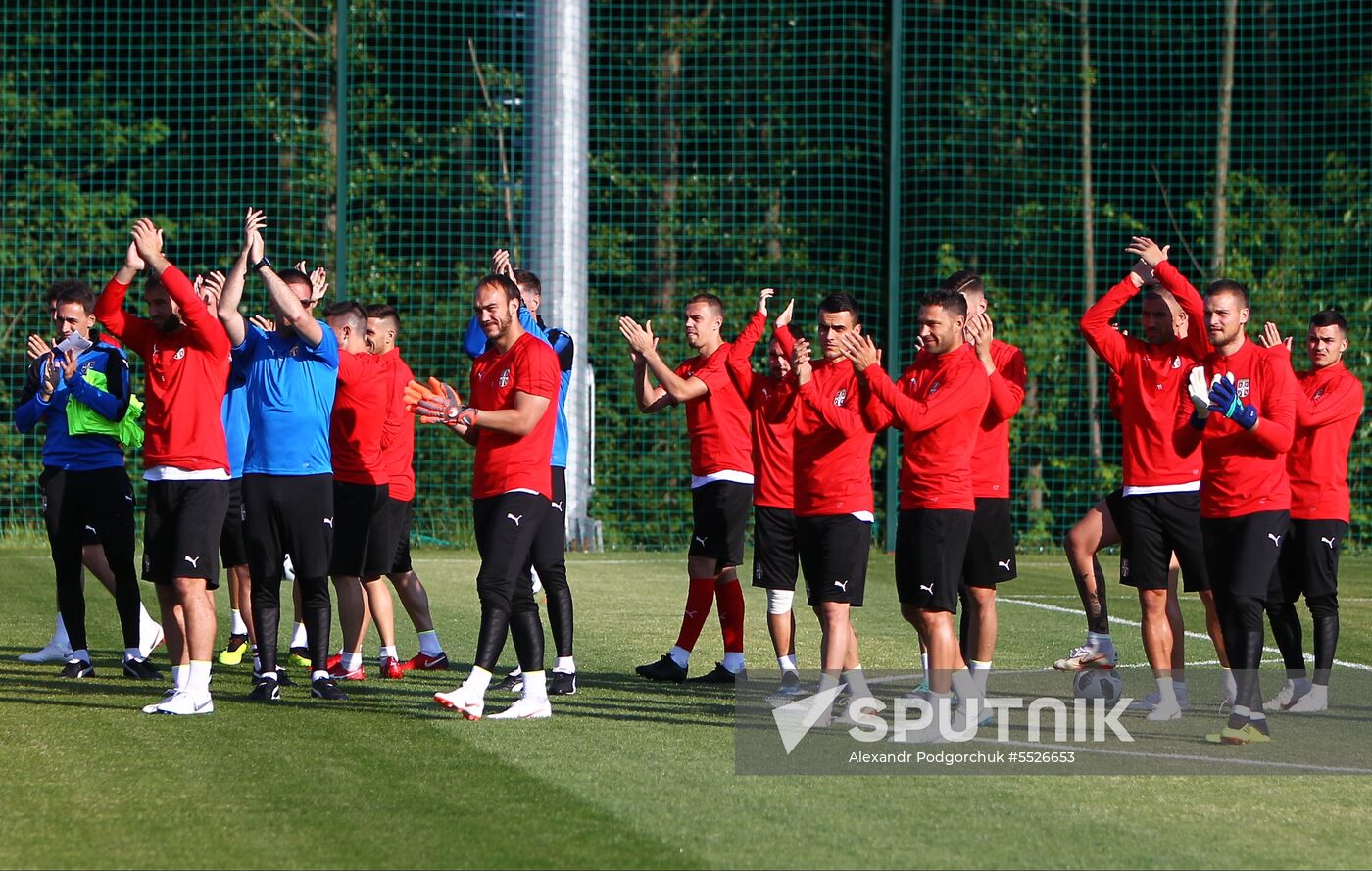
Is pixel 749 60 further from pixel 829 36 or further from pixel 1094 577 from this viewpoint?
pixel 1094 577

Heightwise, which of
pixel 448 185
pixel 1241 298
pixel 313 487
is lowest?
pixel 313 487

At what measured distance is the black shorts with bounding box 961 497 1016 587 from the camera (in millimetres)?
8172

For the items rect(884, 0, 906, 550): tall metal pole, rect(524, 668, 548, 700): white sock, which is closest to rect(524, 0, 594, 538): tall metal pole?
rect(884, 0, 906, 550): tall metal pole

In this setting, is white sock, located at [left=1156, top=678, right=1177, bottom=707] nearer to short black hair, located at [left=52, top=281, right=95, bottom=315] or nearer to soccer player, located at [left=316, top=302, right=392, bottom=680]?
soccer player, located at [left=316, top=302, right=392, bottom=680]

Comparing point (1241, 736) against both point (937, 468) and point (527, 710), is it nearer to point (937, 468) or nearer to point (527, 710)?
point (937, 468)

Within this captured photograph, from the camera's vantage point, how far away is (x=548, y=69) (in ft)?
59.2

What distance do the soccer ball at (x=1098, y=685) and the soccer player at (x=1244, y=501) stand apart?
1.07 metres

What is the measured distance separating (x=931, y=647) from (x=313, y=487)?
3.04m

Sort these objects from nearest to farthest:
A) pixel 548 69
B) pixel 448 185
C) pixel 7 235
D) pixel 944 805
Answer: pixel 944 805
pixel 548 69
pixel 7 235
pixel 448 185

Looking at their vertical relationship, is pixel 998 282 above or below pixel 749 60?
below

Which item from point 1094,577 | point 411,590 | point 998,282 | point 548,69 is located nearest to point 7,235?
point 548,69

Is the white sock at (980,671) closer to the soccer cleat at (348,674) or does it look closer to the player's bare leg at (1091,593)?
the player's bare leg at (1091,593)

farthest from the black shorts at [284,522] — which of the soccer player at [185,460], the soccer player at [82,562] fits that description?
the soccer player at [82,562]

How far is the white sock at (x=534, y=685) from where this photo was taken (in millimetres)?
7824
